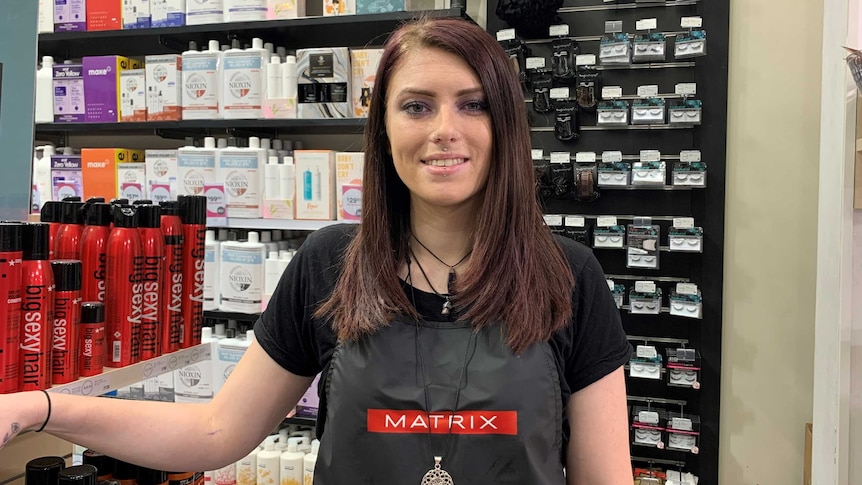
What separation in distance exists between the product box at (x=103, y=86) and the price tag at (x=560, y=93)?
1.94 meters

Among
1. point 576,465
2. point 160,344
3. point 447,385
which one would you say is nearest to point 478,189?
point 447,385

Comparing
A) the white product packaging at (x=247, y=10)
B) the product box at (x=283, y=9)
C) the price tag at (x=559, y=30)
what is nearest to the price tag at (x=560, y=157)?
the price tag at (x=559, y=30)

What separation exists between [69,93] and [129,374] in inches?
91.8

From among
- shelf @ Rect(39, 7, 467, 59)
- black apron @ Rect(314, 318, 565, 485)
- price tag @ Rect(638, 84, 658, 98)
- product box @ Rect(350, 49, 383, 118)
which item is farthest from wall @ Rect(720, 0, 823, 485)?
black apron @ Rect(314, 318, 565, 485)

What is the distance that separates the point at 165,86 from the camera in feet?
9.98

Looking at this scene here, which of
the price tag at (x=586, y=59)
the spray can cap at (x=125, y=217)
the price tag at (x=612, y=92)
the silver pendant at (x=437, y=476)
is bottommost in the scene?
the silver pendant at (x=437, y=476)

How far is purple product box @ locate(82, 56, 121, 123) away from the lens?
310 cm

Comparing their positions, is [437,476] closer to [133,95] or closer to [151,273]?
[151,273]

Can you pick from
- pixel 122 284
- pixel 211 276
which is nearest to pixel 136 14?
pixel 211 276

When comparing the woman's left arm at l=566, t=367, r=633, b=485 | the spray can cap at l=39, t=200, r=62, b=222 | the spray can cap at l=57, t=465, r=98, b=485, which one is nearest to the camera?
the spray can cap at l=57, t=465, r=98, b=485

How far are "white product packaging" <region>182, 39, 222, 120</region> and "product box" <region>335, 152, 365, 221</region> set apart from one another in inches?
25.6

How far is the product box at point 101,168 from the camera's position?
3141 millimetres

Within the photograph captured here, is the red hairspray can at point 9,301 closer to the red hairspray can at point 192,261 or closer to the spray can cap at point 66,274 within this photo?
the spray can cap at point 66,274

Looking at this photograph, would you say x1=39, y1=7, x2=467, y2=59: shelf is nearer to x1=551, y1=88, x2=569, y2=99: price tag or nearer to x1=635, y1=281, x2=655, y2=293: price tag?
x1=551, y1=88, x2=569, y2=99: price tag
